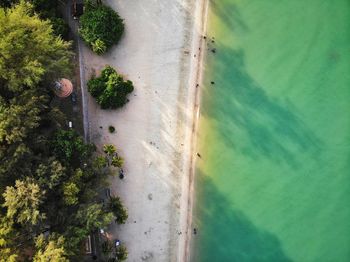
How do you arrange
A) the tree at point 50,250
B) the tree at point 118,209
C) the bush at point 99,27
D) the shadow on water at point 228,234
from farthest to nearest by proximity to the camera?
the shadow on water at point 228,234
the bush at point 99,27
the tree at point 118,209
the tree at point 50,250

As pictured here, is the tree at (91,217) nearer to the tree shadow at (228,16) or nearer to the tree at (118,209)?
the tree at (118,209)

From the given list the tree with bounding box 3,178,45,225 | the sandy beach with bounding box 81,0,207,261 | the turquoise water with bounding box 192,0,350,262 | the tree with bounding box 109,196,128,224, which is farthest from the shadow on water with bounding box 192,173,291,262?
the tree with bounding box 3,178,45,225

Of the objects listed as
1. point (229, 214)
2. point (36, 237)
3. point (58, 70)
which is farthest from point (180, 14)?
point (36, 237)

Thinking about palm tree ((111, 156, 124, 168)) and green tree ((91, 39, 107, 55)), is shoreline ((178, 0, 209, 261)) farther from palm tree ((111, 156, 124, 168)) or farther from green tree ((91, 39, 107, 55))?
green tree ((91, 39, 107, 55))

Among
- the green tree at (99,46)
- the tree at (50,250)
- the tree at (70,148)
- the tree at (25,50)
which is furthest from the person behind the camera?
the green tree at (99,46)

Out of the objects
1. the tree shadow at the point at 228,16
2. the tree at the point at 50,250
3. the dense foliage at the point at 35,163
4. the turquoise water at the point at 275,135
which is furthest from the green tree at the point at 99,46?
the tree at the point at 50,250

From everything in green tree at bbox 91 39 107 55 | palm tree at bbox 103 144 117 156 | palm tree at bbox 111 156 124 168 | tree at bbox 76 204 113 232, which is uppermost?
green tree at bbox 91 39 107 55
